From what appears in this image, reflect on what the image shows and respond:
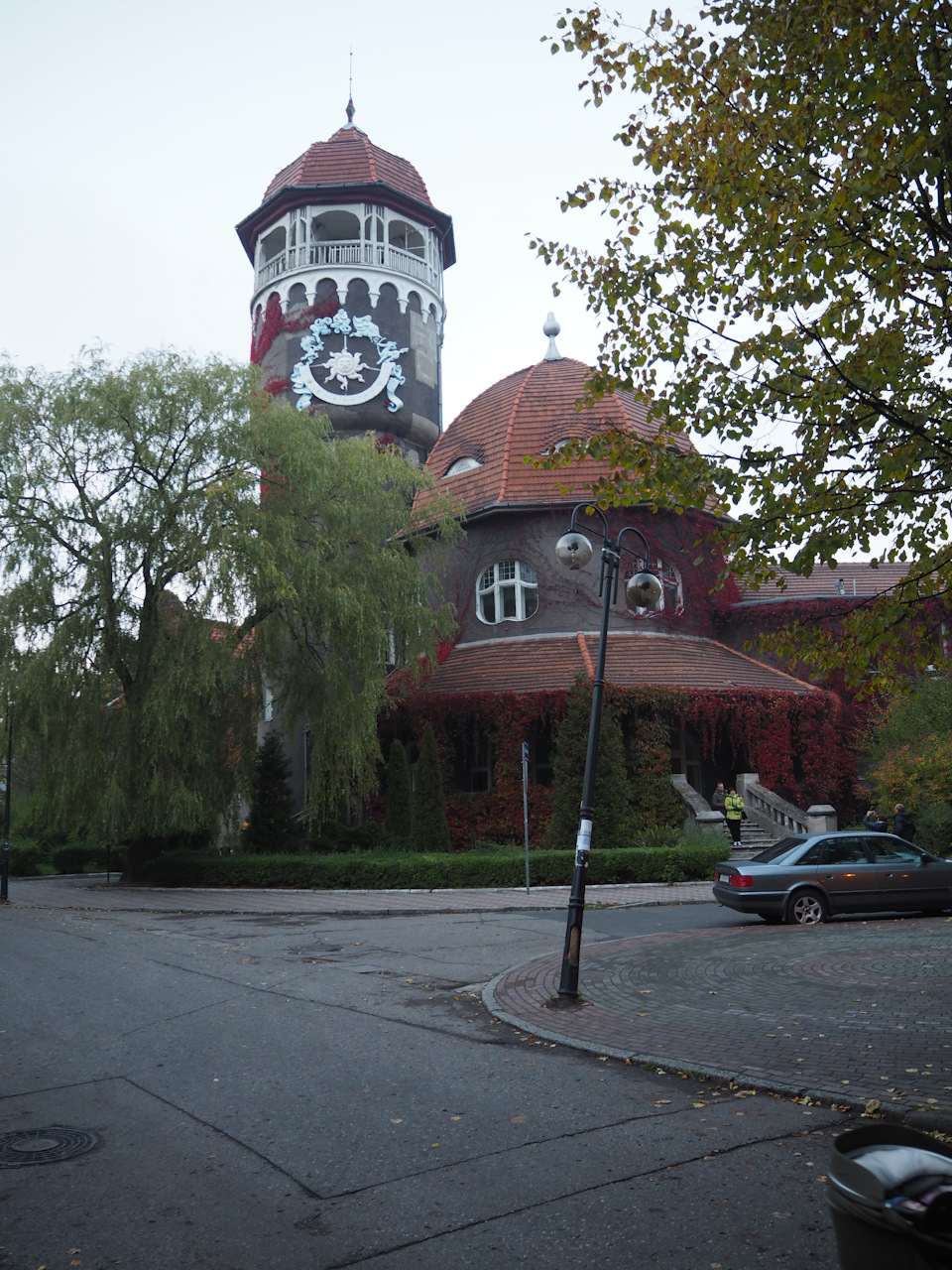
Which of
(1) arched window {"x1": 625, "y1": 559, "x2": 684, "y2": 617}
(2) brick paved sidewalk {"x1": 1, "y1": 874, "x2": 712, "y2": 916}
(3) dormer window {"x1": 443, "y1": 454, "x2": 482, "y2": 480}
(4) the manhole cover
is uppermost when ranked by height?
(3) dormer window {"x1": 443, "y1": 454, "x2": 482, "y2": 480}

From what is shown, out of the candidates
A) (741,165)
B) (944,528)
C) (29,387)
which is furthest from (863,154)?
(29,387)

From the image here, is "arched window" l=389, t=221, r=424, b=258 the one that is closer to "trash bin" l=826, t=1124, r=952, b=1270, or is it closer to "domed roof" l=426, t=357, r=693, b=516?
"domed roof" l=426, t=357, r=693, b=516

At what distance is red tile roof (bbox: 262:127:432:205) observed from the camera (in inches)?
1448

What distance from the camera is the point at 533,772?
28.3 metres

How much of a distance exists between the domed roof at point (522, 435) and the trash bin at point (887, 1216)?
26.6 m

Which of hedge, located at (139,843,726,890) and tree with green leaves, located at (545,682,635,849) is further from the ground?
tree with green leaves, located at (545,682,635,849)

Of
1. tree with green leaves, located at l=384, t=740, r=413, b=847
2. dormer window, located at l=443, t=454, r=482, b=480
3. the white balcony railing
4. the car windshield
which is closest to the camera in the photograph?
the car windshield

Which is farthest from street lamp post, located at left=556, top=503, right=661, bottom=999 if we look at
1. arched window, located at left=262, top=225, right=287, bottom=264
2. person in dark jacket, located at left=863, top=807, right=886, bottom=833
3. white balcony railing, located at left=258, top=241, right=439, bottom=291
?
arched window, located at left=262, top=225, right=287, bottom=264

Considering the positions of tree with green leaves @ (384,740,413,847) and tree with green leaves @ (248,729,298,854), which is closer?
tree with green leaves @ (248,729,298,854)

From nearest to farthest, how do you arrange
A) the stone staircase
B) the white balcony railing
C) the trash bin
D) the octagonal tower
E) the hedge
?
1. the trash bin
2. the hedge
3. the stone staircase
4. the octagonal tower
5. the white balcony railing

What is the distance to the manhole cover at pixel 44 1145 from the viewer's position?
5.39 m

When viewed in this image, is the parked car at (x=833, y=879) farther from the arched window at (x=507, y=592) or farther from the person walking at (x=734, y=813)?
the arched window at (x=507, y=592)

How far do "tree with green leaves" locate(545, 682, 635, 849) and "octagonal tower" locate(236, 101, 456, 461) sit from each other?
15.3 m

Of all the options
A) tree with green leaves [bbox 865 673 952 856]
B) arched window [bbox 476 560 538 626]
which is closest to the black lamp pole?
arched window [bbox 476 560 538 626]
